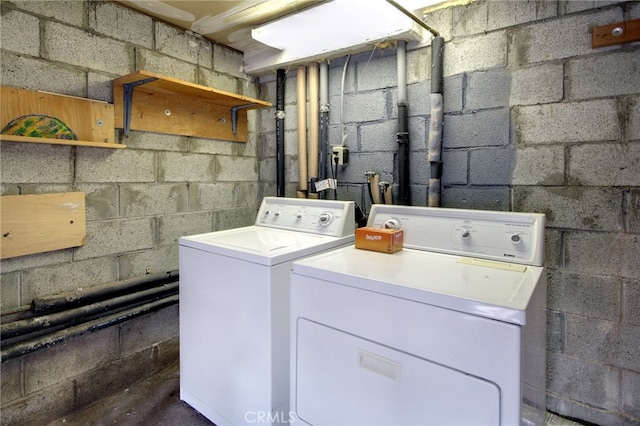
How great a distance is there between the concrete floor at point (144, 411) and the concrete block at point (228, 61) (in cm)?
195

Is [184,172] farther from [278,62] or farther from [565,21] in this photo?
[565,21]

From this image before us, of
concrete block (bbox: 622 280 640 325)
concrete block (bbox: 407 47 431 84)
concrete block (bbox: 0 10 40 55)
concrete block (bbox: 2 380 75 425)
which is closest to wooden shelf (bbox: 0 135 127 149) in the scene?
concrete block (bbox: 0 10 40 55)

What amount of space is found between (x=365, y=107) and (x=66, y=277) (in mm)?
1797

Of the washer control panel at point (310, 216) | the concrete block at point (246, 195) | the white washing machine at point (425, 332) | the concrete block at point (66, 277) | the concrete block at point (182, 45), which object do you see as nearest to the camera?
the white washing machine at point (425, 332)

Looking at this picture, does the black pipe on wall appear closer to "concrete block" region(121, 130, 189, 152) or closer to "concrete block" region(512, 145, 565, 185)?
"concrete block" region(121, 130, 189, 152)

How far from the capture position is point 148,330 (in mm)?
2053

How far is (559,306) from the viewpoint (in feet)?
5.27

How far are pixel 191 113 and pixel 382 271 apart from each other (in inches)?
63.0

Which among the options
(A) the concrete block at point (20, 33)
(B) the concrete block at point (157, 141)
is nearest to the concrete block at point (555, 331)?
(B) the concrete block at point (157, 141)

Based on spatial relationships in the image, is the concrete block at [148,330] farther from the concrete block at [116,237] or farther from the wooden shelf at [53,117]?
the wooden shelf at [53,117]

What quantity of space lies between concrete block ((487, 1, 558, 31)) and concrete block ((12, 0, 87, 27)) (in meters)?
1.94

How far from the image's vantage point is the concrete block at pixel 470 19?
1704 mm

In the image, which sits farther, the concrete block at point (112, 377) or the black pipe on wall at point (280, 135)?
the black pipe on wall at point (280, 135)

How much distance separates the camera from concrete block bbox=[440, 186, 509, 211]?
5.63 ft
